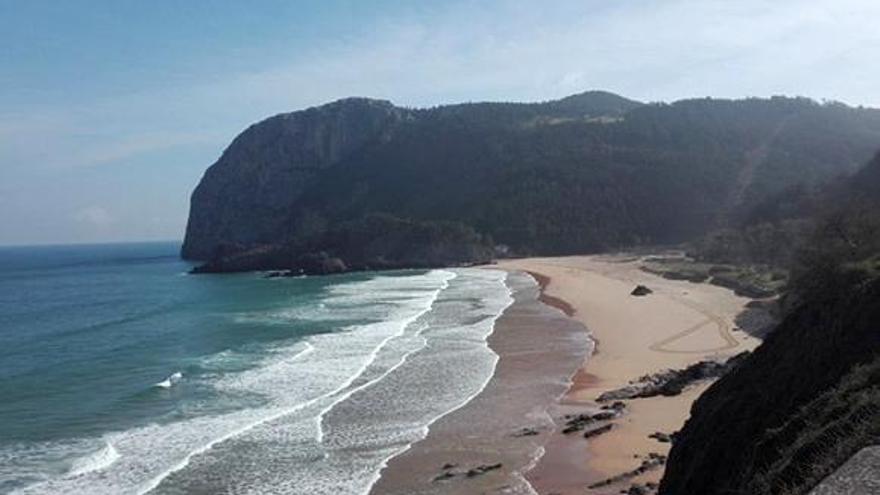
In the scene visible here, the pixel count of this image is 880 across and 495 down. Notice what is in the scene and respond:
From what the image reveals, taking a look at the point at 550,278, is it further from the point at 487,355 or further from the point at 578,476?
the point at 578,476

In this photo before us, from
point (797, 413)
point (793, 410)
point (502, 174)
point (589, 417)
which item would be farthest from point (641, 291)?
point (502, 174)

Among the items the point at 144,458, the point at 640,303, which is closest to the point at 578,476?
the point at 144,458

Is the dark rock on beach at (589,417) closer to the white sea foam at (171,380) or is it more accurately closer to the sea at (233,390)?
the sea at (233,390)

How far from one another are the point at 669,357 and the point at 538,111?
6168 inches

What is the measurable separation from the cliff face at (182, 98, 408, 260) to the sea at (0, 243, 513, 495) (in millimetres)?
98480

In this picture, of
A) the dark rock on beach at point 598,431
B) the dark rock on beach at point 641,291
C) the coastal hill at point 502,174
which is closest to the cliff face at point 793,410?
the dark rock on beach at point 598,431

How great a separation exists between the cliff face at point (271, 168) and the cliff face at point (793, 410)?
142 metres

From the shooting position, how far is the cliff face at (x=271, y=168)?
6245 inches

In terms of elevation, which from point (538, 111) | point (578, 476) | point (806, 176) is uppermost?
point (538, 111)

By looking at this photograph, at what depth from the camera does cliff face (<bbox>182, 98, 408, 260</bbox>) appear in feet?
520

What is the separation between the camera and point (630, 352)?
1332 inches

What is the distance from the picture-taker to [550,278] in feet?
244

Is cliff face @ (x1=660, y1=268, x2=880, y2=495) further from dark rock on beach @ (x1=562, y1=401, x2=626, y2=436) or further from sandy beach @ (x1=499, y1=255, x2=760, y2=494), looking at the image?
dark rock on beach @ (x1=562, y1=401, x2=626, y2=436)

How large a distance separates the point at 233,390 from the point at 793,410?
20872 mm
